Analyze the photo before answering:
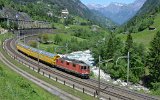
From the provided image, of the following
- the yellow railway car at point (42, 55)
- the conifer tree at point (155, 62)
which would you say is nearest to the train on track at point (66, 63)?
the yellow railway car at point (42, 55)

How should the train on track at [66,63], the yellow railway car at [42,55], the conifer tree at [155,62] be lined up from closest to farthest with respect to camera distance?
the train on track at [66,63] < the conifer tree at [155,62] < the yellow railway car at [42,55]

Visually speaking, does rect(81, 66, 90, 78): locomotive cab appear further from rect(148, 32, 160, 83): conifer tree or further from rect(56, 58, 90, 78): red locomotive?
rect(148, 32, 160, 83): conifer tree

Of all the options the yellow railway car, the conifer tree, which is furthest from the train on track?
the conifer tree

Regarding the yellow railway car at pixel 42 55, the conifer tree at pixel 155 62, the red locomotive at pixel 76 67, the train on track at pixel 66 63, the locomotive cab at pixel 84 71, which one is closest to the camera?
the locomotive cab at pixel 84 71

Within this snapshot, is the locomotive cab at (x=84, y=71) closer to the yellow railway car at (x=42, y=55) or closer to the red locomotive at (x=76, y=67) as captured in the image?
the red locomotive at (x=76, y=67)

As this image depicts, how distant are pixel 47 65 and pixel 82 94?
143ft

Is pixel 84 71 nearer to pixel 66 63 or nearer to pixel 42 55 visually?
pixel 66 63

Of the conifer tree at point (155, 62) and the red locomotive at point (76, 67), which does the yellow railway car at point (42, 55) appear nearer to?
the red locomotive at point (76, 67)

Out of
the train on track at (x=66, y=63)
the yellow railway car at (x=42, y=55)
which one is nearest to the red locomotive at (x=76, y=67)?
the train on track at (x=66, y=63)

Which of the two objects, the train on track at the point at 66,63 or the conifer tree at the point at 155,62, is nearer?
the train on track at the point at 66,63

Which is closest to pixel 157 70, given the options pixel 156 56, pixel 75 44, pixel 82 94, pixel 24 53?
pixel 156 56

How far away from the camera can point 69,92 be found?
67250mm

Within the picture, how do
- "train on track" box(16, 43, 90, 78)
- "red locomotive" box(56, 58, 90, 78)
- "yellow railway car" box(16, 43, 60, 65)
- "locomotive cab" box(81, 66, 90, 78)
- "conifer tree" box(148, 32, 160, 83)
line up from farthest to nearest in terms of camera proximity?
"yellow railway car" box(16, 43, 60, 65) → "conifer tree" box(148, 32, 160, 83) → "train on track" box(16, 43, 90, 78) → "red locomotive" box(56, 58, 90, 78) → "locomotive cab" box(81, 66, 90, 78)

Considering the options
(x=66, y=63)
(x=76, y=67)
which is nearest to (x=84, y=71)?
(x=76, y=67)
